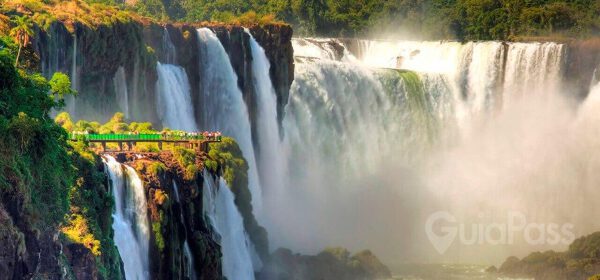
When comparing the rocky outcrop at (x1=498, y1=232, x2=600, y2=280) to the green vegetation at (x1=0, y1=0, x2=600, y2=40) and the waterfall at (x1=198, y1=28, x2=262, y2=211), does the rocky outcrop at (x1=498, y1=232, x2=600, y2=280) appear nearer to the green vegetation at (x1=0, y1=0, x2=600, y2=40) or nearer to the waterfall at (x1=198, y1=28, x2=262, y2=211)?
the waterfall at (x1=198, y1=28, x2=262, y2=211)

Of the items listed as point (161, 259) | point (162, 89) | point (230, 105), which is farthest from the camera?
point (230, 105)

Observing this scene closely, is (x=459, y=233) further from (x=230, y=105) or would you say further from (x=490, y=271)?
(x=230, y=105)

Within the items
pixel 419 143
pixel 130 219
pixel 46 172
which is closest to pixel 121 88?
pixel 130 219

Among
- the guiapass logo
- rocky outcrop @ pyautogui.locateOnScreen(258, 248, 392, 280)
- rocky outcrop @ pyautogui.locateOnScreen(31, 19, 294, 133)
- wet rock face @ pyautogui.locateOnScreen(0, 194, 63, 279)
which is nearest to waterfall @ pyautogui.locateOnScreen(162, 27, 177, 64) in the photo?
rocky outcrop @ pyautogui.locateOnScreen(31, 19, 294, 133)

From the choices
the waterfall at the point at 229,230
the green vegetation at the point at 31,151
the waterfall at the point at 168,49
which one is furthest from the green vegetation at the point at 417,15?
the green vegetation at the point at 31,151

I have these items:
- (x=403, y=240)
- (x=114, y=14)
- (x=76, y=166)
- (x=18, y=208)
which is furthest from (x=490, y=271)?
(x=18, y=208)

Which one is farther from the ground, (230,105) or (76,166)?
(230,105)
